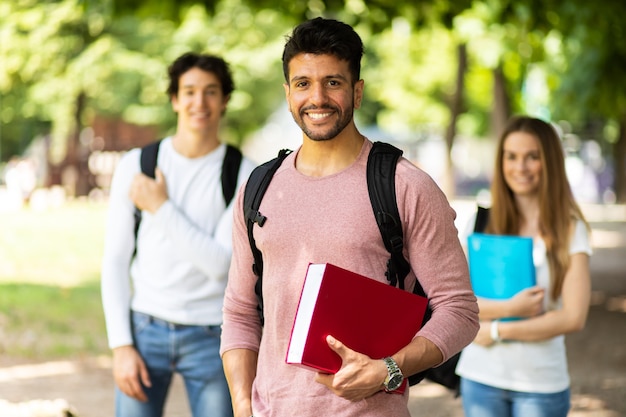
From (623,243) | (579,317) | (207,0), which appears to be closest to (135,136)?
(623,243)

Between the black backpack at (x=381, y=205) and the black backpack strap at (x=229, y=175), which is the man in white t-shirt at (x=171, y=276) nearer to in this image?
the black backpack strap at (x=229, y=175)

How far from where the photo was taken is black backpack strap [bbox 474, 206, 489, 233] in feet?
14.8

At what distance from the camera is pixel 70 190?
42000mm

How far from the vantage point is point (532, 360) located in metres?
4.17

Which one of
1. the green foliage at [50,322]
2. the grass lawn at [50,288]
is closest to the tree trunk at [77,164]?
the grass lawn at [50,288]

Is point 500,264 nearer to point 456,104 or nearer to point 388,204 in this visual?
point 388,204

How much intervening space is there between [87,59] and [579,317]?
33695 millimetres

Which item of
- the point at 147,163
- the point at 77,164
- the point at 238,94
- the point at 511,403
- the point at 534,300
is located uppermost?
the point at 238,94

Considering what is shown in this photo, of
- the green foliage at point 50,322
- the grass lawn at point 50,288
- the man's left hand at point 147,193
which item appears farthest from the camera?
the grass lawn at point 50,288

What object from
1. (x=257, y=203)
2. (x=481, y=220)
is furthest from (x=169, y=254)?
(x=481, y=220)

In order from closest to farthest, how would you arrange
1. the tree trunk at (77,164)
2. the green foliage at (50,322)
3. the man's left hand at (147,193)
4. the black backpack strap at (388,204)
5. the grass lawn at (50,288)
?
the black backpack strap at (388,204) → the man's left hand at (147,193) → the green foliage at (50,322) → the grass lawn at (50,288) → the tree trunk at (77,164)

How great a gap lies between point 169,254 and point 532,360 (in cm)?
153

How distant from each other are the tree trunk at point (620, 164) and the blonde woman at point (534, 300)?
30.2 m

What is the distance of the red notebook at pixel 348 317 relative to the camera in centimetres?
250
